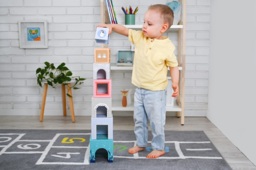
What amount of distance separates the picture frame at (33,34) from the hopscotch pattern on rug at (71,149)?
0.99 metres

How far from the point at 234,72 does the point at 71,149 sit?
120 centimetres

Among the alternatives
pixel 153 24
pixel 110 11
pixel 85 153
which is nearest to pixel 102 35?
pixel 153 24

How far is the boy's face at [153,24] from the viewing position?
5.97ft

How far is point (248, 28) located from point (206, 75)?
3.54ft

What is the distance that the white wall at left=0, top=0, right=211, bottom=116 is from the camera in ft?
9.61

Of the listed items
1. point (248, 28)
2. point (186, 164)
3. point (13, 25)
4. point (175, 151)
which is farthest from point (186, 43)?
point (13, 25)

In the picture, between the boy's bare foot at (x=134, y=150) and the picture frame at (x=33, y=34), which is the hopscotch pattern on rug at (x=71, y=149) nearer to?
the boy's bare foot at (x=134, y=150)

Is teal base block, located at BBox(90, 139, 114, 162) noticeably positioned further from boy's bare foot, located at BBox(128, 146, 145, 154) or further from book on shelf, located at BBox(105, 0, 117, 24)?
book on shelf, located at BBox(105, 0, 117, 24)

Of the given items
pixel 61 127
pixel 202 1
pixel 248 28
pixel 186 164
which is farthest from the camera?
pixel 202 1

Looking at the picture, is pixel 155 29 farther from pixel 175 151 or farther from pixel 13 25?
pixel 13 25

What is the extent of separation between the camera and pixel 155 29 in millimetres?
1844

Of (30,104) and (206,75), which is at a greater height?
(206,75)

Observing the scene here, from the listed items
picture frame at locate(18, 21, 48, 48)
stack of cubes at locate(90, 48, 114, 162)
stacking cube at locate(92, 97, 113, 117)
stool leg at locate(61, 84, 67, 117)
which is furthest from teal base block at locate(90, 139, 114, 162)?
picture frame at locate(18, 21, 48, 48)

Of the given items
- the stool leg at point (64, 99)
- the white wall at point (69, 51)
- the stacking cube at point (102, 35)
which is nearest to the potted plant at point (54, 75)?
the stool leg at point (64, 99)
